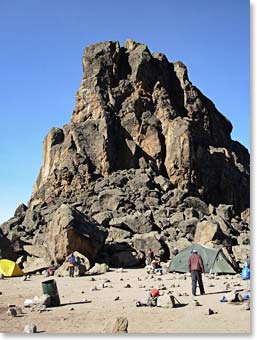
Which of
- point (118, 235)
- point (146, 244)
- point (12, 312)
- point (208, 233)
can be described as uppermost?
point (208, 233)

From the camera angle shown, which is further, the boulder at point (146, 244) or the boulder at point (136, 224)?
the boulder at point (136, 224)

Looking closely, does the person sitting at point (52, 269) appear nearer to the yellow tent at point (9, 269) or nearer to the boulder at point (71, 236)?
the boulder at point (71, 236)

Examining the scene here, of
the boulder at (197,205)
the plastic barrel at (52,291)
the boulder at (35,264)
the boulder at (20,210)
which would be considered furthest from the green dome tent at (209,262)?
the boulder at (20,210)

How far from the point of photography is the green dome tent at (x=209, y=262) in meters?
21.0

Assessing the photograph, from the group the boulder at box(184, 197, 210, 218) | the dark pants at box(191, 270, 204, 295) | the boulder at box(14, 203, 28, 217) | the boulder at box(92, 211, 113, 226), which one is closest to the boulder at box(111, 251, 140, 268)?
the boulder at box(92, 211, 113, 226)

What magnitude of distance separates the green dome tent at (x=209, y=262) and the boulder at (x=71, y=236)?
4942 millimetres

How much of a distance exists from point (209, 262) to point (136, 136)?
34.5m

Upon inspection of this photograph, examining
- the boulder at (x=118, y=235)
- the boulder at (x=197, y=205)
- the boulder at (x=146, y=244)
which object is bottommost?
Result: the boulder at (x=146, y=244)

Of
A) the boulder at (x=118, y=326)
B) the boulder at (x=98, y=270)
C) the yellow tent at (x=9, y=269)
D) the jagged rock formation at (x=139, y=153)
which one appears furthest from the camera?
the jagged rock formation at (x=139, y=153)

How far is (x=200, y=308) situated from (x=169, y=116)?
155 ft

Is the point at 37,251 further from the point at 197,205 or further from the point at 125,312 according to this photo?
the point at 197,205

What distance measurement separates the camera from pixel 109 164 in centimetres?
5025

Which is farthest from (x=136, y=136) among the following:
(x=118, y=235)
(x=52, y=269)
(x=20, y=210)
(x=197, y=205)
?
(x=52, y=269)

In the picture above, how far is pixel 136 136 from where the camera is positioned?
54.8 meters
